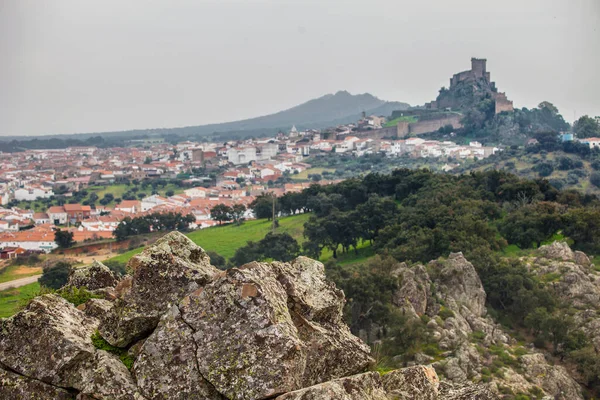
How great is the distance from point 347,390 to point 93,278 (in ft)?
13.5

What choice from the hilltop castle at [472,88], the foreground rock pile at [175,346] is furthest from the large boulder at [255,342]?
the hilltop castle at [472,88]

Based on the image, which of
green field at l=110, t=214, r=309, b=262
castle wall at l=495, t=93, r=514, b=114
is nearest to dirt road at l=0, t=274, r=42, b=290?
green field at l=110, t=214, r=309, b=262

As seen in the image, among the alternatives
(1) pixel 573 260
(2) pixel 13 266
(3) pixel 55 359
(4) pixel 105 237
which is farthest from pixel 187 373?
(4) pixel 105 237

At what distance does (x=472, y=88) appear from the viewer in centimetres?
16712

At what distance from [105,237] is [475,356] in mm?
54400

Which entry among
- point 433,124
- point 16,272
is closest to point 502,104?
point 433,124

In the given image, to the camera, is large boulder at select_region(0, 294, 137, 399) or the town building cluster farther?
the town building cluster

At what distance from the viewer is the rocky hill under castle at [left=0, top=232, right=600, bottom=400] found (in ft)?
20.8

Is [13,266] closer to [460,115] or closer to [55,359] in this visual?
[55,359]

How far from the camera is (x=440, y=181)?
53188 mm

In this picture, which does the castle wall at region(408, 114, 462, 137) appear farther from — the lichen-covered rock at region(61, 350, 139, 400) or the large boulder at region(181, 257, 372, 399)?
the lichen-covered rock at region(61, 350, 139, 400)

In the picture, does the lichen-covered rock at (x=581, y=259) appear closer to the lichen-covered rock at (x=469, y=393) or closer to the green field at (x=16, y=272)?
the lichen-covered rock at (x=469, y=393)

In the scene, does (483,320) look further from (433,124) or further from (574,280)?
(433,124)

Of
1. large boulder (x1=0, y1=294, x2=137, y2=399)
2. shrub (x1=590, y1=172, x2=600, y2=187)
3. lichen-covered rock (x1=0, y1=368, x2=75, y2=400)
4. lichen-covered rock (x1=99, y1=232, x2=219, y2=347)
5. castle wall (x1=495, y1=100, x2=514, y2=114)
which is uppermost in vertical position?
lichen-covered rock (x1=99, y1=232, x2=219, y2=347)
